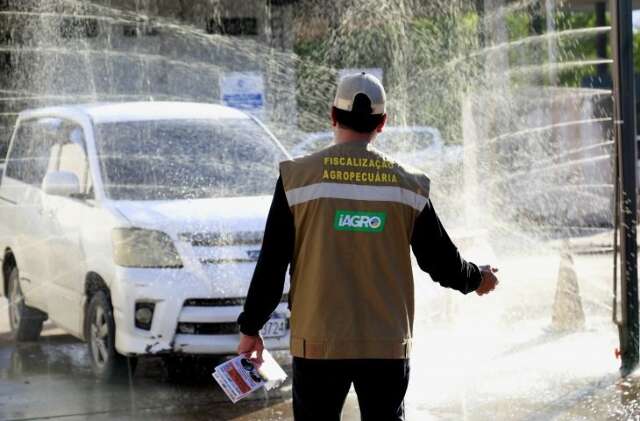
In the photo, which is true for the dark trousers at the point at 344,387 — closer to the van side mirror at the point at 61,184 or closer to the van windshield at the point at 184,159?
the van windshield at the point at 184,159

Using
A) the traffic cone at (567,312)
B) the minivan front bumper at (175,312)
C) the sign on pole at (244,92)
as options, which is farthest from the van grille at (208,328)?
the sign on pole at (244,92)

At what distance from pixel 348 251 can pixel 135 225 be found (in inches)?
141

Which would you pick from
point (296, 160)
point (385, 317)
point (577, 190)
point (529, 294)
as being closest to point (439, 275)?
point (385, 317)

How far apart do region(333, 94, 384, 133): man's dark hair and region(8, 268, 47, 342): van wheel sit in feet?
17.8

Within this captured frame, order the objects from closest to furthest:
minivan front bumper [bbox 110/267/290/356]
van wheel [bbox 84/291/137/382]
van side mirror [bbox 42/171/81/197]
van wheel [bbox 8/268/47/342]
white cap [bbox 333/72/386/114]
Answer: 1. white cap [bbox 333/72/386/114]
2. minivan front bumper [bbox 110/267/290/356]
3. van wheel [bbox 84/291/137/382]
4. van side mirror [bbox 42/171/81/197]
5. van wheel [bbox 8/268/47/342]

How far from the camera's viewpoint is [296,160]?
4.10 metres

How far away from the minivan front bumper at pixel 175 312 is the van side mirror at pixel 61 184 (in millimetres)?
818

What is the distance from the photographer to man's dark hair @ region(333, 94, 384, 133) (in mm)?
4148

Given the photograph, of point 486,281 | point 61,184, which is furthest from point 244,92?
point 486,281

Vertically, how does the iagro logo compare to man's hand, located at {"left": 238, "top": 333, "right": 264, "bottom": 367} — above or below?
above

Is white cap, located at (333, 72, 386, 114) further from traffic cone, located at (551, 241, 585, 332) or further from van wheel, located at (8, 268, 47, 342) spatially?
traffic cone, located at (551, 241, 585, 332)

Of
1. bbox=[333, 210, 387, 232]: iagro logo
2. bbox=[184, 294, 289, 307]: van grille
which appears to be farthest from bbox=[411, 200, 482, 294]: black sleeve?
bbox=[184, 294, 289, 307]: van grille

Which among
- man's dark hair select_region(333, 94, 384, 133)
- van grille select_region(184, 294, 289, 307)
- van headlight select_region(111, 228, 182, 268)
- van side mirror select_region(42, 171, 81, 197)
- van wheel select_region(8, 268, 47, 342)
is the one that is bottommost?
van wheel select_region(8, 268, 47, 342)

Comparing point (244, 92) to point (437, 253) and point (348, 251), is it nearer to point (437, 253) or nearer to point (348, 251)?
point (437, 253)
